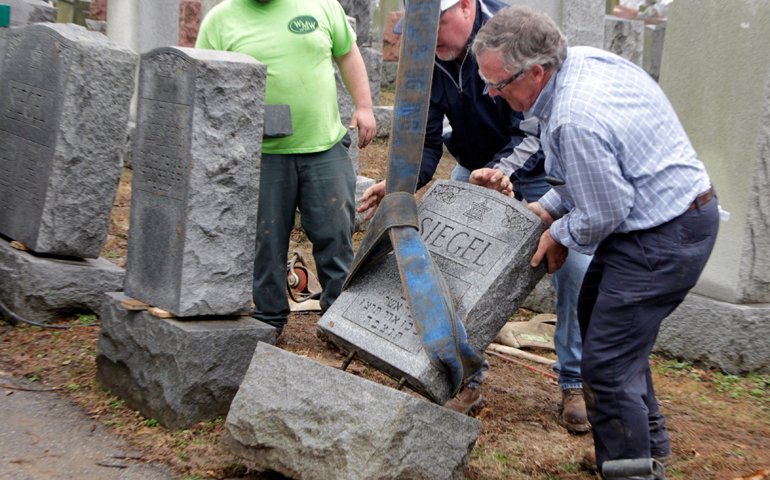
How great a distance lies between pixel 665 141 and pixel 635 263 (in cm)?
39

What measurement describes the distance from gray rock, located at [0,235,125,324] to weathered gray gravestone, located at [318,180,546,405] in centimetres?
186

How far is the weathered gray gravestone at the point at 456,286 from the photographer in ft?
8.00

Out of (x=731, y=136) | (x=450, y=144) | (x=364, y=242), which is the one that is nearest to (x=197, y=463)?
(x=364, y=242)

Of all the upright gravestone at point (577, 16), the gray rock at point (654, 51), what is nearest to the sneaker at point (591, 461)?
the upright gravestone at point (577, 16)

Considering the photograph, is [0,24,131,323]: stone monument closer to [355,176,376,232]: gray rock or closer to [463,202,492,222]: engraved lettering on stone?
[463,202,492,222]: engraved lettering on stone

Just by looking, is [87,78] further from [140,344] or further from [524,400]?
[524,400]

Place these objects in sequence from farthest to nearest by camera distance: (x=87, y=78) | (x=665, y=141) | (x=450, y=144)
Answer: (x=87, y=78), (x=450, y=144), (x=665, y=141)

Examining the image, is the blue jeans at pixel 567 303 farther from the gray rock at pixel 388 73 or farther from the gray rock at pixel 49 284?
the gray rock at pixel 388 73

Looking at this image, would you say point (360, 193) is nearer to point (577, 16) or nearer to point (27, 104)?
point (577, 16)

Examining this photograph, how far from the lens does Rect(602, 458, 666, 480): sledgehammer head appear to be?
216 cm

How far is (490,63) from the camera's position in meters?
2.23

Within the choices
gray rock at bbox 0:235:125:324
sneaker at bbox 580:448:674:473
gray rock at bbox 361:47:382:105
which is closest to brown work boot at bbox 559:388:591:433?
sneaker at bbox 580:448:674:473

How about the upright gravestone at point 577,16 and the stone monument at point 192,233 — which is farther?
the upright gravestone at point 577,16

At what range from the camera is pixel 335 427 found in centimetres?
222
